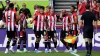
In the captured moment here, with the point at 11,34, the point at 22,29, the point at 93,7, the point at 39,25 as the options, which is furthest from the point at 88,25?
the point at 93,7

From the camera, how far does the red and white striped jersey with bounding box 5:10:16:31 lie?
21.2 meters

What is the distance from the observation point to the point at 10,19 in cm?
2136

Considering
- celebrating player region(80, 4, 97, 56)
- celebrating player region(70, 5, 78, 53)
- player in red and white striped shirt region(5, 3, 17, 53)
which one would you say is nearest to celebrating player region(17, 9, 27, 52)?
player in red and white striped shirt region(5, 3, 17, 53)

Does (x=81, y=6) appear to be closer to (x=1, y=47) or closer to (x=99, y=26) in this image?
(x=99, y=26)

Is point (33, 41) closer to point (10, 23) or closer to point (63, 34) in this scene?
point (63, 34)

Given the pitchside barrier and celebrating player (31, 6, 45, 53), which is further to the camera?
the pitchside barrier

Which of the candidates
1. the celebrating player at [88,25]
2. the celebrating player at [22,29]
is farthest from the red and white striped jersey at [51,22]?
the celebrating player at [88,25]

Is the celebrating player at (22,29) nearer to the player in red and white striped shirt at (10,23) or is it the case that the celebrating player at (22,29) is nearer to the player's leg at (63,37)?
the player in red and white striped shirt at (10,23)

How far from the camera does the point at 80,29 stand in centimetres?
2297

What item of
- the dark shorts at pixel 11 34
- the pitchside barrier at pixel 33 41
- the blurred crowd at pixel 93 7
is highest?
the blurred crowd at pixel 93 7

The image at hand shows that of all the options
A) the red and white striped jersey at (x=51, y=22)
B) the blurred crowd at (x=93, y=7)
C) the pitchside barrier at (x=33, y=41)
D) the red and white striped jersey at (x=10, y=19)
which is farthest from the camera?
the blurred crowd at (x=93, y=7)

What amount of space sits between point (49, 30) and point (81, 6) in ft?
12.7

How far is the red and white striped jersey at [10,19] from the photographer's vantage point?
834 inches

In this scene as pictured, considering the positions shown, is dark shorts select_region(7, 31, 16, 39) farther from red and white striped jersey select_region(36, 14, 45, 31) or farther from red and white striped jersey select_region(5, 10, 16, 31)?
red and white striped jersey select_region(36, 14, 45, 31)
